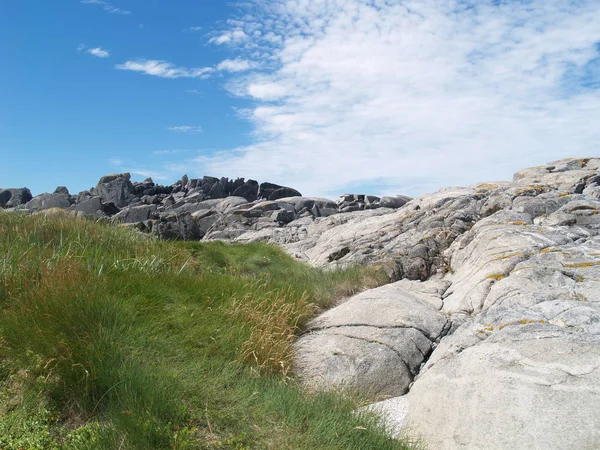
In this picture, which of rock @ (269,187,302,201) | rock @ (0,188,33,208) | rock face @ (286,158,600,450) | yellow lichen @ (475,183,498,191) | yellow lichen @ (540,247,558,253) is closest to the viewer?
rock face @ (286,158,600,450)

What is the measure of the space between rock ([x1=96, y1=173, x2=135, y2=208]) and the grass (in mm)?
79176

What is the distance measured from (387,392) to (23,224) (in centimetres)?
832

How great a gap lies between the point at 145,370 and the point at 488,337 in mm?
3952

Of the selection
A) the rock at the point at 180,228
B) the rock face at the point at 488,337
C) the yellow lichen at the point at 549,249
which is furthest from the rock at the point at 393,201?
the yellow lichen at the point at 549,249

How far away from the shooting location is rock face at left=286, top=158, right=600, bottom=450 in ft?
16.1

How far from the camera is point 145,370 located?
16.0ft

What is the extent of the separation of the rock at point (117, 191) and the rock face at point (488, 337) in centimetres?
7670

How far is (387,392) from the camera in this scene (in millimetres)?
6703

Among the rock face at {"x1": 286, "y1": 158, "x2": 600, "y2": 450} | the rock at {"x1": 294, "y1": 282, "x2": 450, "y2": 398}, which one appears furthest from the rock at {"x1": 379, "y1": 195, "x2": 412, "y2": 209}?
the rock at {"x1": 294, "y1": 282, "x2": 450, "y2": 398}

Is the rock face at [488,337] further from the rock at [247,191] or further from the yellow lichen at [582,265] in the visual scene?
the rock at [247,191]

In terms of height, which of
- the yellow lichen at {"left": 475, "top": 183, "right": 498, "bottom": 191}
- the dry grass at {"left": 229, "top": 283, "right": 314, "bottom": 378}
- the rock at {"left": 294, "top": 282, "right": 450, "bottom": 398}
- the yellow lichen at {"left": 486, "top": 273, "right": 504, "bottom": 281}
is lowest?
the rock at {"left": 294, "top": 282, "right": 450, "bottom": 398}

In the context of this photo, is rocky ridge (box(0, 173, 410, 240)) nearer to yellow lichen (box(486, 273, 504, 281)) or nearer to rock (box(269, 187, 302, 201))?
rock (box(269, 187, 302, 201))

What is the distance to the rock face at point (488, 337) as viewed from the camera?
4.91 metres

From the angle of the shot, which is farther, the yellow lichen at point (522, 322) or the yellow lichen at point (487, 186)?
the yellow lichen at point (487, 186)
